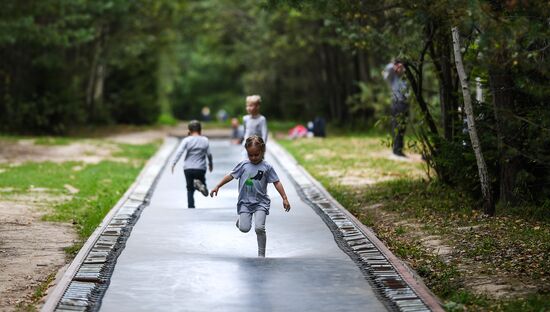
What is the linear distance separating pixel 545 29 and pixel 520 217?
4.97 m

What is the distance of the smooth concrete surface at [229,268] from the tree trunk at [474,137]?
2265 millimetres

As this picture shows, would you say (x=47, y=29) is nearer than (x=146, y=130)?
Yes

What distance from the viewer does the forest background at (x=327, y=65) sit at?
11.5m

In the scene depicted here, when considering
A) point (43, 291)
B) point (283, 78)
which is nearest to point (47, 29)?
point (283, 78)

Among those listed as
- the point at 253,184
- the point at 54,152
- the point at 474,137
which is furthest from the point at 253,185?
the point at 54,152

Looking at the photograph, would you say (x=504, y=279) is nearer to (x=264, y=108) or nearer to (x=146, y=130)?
(x=146, y=130)

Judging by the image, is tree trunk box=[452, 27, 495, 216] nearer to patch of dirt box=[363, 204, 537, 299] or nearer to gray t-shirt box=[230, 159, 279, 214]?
patch of dirt box=[363, 204, 537, 299]

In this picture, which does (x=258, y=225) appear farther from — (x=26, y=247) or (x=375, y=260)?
(x=26, y=247)

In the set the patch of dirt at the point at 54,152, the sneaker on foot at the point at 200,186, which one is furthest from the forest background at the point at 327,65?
the patch of dirt at the point at 54,152

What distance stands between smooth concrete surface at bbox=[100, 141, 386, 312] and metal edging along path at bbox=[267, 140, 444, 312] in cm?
14

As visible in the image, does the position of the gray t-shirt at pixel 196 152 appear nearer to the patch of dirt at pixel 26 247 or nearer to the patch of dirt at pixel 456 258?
the patch of dirt at pixel 26 247

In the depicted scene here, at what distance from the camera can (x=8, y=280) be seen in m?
10.1

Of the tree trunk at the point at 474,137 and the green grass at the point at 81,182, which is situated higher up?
the tree trunk at the point at 474,137

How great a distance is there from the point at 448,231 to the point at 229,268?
364 centimetres
